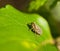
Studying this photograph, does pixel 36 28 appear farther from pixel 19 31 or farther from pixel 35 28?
pixel 19 31

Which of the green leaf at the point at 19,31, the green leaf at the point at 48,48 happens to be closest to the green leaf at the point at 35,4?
the green leaf at the point at 19,31

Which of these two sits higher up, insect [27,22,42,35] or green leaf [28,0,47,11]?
green leaf [28,0,47,11]

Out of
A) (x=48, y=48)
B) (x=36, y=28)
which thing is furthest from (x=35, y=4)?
(x=48, y=48)

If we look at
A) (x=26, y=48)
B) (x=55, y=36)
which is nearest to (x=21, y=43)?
(x=26, y=48)

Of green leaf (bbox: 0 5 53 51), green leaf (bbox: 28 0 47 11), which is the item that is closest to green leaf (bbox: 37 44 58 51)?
green leaf (bbox: 0 5 53 51)

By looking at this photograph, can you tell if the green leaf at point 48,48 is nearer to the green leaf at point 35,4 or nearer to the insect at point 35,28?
the insect at point 35,28

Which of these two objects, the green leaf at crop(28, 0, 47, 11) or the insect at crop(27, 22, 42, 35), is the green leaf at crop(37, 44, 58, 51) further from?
the green leaf at crop(28, 0, 47, 11)

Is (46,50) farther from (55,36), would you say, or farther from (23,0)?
(23,0)

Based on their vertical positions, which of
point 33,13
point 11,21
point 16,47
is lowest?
point 16,47
